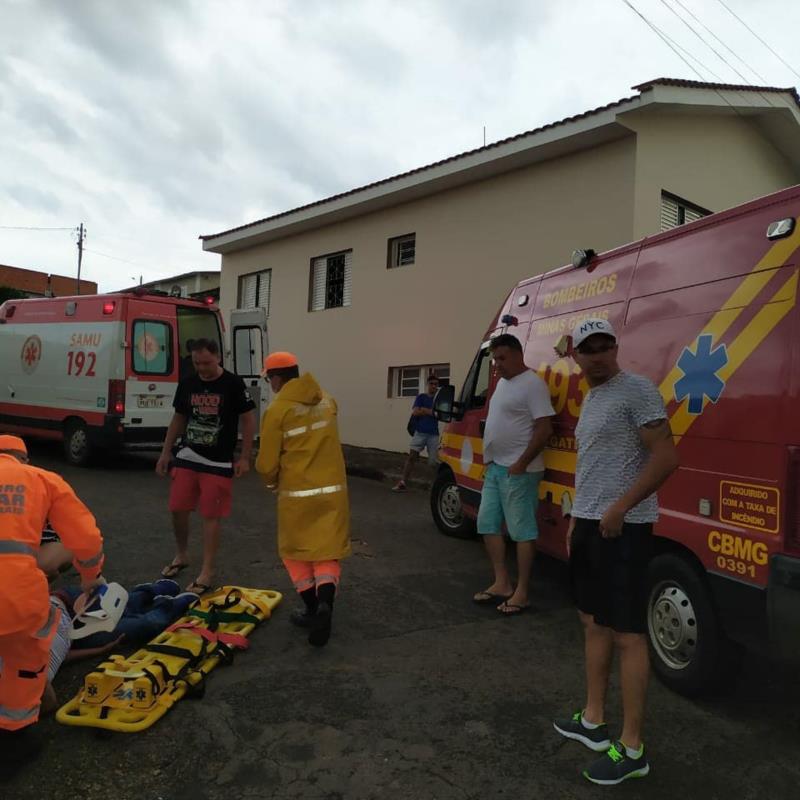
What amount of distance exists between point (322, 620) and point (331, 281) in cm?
1116

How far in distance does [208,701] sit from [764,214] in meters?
3.30

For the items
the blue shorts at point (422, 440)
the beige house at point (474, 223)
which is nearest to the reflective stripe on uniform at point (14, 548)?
the blue shorts at point (422, 440)

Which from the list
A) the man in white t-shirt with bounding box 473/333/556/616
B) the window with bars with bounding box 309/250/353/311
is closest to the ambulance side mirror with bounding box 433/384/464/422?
the man in white t-shirt with bounding box 473/333/556/616

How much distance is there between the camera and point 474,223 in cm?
1104

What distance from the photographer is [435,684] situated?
3.24 meters

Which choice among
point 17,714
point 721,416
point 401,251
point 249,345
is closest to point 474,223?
point 401,251

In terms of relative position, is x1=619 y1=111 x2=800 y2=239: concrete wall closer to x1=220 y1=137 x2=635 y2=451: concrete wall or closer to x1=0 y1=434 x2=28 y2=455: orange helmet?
x1=220 y1=137 x2=635 y2=451: concrete wall

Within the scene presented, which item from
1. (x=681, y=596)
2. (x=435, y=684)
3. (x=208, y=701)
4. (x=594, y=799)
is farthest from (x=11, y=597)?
(x=681, y=596)

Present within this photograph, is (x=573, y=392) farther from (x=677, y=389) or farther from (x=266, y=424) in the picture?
(x=266, y=424)

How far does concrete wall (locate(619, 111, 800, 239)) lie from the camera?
8948 mm

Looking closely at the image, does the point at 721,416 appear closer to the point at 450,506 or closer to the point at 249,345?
the point at 450,506

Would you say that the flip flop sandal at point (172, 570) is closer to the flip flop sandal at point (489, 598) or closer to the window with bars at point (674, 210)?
the flip flop sandal at point (489, 598)

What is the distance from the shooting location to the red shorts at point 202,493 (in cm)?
450

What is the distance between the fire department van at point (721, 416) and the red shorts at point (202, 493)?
2.73 meters
